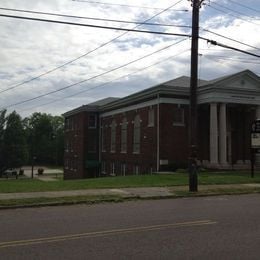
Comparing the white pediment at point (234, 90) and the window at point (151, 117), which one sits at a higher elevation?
the white pediment at point (234, 90)

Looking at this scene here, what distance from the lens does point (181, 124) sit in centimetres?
4066

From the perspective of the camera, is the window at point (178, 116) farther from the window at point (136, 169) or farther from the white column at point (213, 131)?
the window at point (136, 169)

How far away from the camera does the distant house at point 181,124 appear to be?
39.0m

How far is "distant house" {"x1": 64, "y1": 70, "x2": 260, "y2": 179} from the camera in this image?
39031 mm

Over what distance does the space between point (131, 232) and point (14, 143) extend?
101 metres

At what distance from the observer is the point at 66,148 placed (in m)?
68.9

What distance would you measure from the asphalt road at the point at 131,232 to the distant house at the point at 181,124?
24636 millimetres

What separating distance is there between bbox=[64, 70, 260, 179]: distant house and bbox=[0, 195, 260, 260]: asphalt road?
24.6m

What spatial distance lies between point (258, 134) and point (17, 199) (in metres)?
15.7

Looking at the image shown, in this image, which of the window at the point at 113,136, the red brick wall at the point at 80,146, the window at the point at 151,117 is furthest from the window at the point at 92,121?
the window at the point at 151,117

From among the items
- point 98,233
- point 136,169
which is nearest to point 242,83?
point 136,169

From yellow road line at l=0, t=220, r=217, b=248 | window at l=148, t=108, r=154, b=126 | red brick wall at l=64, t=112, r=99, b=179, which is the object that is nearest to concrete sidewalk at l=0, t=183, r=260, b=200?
yellow road line at l=0, t=220, r=217, b=248

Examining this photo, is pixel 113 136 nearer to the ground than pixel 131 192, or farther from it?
farther from it

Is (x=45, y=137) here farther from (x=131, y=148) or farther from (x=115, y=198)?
(x=115, y=198)
